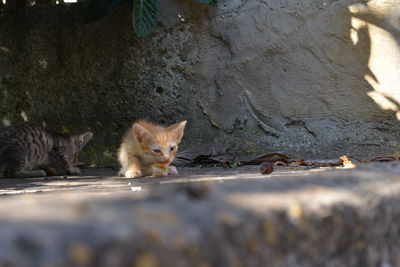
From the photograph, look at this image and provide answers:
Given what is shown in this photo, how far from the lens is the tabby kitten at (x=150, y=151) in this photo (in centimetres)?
388

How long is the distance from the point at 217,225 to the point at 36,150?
442 cm

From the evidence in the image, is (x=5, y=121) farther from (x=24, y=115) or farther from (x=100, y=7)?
(x=100, y=7)

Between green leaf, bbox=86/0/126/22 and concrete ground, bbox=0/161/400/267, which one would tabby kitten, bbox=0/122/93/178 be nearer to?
green leaf, bbox=86/0/126/22

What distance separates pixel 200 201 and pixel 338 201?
310 mm

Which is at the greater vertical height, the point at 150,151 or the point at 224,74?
the point at 224,74

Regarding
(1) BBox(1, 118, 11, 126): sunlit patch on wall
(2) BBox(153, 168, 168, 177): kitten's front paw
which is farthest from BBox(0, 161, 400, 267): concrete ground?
(1) BBox(1, 118, 11, 126): sunlit patch on wall

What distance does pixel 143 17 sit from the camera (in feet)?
14.9

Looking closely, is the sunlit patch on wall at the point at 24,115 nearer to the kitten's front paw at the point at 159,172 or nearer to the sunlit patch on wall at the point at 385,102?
the kitten's front paw at the point at 159,172

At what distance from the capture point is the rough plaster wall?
4.40m

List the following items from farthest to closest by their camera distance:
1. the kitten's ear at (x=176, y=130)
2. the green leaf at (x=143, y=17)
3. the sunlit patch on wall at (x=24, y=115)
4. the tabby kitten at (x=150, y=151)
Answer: the sunlit patch on wall at (x=24, y=115) < the green leaf at (x=143, y=17) < the kitten's ear at (x=176, y=130) < the tabby kitten at (x=150, y=151)

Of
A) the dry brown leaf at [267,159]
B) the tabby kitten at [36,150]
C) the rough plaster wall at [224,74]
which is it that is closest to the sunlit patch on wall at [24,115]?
the rough plaster wall at [224,74]

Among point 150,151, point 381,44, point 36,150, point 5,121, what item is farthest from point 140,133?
point 381,44

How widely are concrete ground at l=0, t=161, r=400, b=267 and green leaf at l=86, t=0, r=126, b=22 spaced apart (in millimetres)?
3882

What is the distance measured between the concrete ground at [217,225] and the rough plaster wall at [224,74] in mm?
3332
